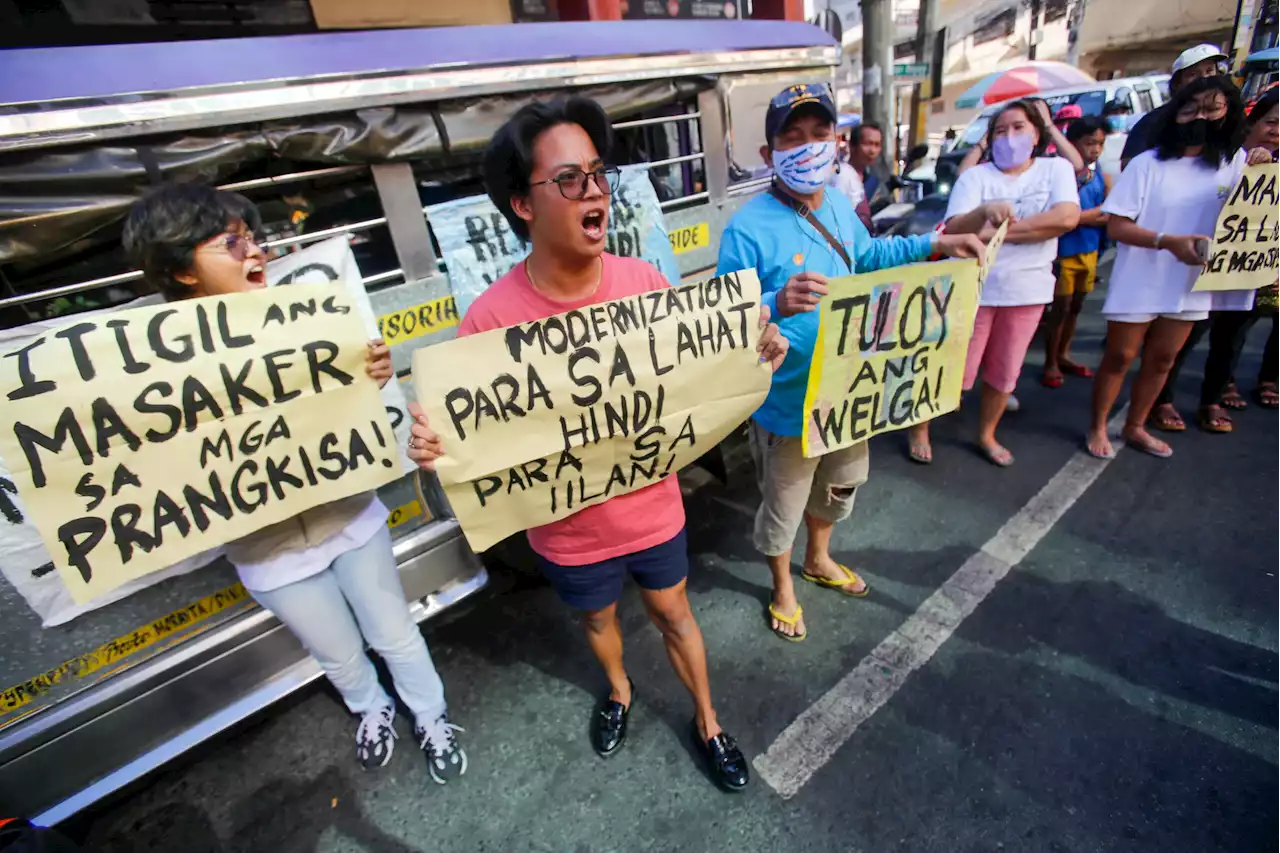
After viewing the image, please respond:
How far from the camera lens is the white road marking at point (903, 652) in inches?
87.0

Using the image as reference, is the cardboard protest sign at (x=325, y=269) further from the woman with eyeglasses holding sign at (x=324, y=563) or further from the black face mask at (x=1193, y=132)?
the black face mask at (x=1193, y=132)

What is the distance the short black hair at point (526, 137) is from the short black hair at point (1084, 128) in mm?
4707

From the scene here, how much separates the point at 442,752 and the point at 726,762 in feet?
3.55

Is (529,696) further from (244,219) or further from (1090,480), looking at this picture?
(1090,480)

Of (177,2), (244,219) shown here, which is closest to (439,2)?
(177,2)

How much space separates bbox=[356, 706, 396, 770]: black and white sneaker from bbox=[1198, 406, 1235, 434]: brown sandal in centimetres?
503

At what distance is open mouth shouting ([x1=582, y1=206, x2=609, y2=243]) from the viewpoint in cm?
158

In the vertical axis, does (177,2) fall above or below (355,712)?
above

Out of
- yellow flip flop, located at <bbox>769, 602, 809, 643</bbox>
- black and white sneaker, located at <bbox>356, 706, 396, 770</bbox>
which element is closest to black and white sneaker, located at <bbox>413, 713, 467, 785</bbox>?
black and white sneaker, located at <bbox>356, 706, 396, 770</bbox>

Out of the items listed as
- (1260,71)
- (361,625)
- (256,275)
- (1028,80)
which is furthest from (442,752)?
(1260,71)

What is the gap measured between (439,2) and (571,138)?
→ 3.56 metres

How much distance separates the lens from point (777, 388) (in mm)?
2316

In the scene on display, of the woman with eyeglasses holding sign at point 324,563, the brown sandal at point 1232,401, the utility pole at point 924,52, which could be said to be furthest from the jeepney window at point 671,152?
the utility pole at point 924,52

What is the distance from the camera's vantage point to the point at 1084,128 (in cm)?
462
